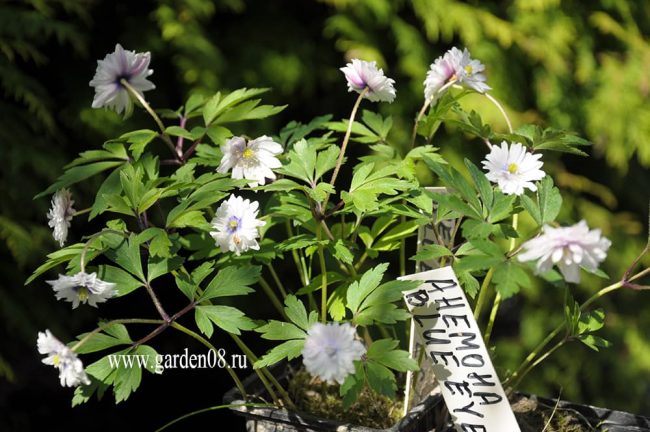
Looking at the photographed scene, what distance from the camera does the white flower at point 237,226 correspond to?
0.88m

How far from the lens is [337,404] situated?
1044mm

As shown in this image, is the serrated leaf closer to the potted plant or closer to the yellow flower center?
the potted plant

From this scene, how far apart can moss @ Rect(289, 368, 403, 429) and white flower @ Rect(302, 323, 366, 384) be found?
23 cm

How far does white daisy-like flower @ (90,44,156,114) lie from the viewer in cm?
97

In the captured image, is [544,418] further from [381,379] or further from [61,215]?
[61,215]

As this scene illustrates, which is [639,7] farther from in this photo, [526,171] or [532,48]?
[526,171]

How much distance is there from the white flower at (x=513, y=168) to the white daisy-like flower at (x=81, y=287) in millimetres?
452

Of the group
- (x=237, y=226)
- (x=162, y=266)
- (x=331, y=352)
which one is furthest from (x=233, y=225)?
(x=331, y=352)

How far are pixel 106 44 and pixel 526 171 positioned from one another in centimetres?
151

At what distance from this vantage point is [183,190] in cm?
97

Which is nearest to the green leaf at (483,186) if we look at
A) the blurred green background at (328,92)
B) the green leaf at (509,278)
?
the green leaf at (509,278)

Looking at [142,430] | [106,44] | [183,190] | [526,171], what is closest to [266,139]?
[183,190]

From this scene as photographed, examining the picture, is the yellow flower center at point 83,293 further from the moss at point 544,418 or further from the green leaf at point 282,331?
the moss at point 544,418

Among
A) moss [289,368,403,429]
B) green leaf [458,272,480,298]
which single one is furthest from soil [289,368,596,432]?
green leaf [458,272,480,298]
